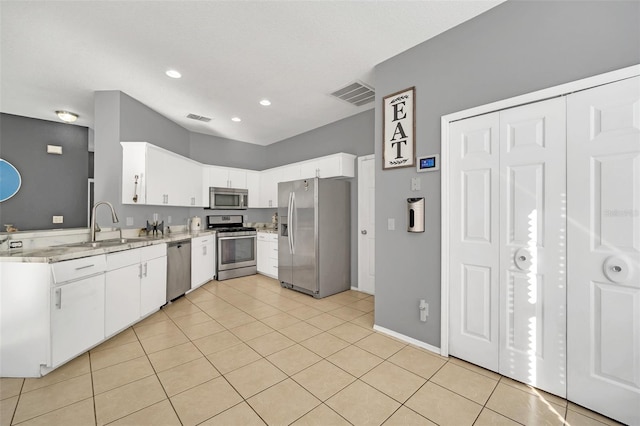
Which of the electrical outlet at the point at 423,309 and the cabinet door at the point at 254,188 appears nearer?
the electrical outlet at the point at 423,309

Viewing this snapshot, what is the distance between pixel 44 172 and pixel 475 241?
6.55 m

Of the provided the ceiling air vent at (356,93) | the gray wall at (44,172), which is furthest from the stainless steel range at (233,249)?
the ceiling air vent at (356,93)

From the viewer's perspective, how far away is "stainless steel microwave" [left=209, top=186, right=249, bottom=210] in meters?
5.14

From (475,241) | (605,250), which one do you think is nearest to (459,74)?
(475,241)

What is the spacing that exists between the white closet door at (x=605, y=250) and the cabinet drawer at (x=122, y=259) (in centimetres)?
386

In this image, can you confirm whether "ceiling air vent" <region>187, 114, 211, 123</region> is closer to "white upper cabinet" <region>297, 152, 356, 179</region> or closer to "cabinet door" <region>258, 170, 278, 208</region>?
"cabinet door" <region>258, 170, 278, 208</region>

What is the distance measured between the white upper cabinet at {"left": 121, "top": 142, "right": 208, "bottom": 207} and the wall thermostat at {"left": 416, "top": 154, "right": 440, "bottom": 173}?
11.7 ft

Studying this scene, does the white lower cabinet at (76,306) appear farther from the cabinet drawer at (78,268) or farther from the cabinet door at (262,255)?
the cabinet door at (262,255)

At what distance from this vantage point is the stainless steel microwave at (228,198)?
514 centimetres

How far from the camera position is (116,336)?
271 centimetres

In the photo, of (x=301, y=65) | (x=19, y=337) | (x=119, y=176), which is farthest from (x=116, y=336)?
(x=301, y=65)

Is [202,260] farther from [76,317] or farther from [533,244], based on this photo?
[533,244]

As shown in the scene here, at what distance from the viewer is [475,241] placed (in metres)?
2.20

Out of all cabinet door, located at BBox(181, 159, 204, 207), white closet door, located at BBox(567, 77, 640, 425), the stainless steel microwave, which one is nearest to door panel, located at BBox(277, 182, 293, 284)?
the stainless steel microwave
